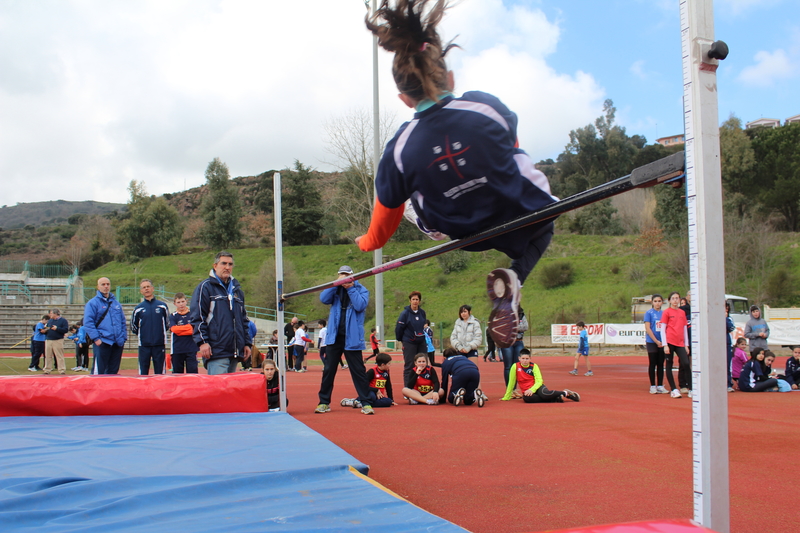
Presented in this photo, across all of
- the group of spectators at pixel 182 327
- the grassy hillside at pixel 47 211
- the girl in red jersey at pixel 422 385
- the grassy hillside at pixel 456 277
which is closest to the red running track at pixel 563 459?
the girl in red jersey at pixel 422 385

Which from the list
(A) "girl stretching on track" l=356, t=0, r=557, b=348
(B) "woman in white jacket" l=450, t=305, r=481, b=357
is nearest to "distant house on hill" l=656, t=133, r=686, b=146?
(A) "girl stretching on track" l=356, t=0, r=557, b=348

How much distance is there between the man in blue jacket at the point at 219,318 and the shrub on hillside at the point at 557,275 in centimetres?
290

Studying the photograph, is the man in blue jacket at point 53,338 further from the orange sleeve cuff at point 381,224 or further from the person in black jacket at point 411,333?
the orange sleeve cuff at point 381,224

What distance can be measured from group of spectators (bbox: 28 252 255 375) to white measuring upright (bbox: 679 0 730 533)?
414 centimetres

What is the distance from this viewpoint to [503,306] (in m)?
1.75

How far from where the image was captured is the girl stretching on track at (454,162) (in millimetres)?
1707

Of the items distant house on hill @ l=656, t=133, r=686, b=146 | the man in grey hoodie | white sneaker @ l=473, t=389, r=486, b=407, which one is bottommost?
white sneaker @ l=473, t=389, r=486, b=407

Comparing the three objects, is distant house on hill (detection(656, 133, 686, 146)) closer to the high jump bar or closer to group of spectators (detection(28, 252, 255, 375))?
the high jump bar

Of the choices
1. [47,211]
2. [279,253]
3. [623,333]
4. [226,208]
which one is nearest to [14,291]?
[226,208]

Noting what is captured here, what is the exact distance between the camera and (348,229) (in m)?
2.85

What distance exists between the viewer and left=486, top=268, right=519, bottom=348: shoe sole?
173cm

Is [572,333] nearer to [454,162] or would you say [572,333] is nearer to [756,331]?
[756,331]

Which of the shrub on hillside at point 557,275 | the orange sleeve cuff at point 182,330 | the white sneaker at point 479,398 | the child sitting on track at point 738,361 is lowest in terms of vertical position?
the white sneaker at point 479,398

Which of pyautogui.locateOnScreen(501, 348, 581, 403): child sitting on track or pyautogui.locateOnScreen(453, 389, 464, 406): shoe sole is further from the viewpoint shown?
pyautogui.locateOnScreen(501, 348, 581, 403): child sitting on track
